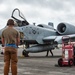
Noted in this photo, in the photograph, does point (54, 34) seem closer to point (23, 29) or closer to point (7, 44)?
point (23, 29)

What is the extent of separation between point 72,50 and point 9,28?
5.44 metres

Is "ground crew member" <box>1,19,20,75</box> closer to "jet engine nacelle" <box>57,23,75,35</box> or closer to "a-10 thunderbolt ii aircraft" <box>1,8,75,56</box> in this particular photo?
"a-10 thunderbolt ii aircraft" <box>1,8,75,56</box>

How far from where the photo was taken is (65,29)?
20844 millimetres

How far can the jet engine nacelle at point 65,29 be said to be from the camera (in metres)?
20.8

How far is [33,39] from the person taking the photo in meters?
19.6

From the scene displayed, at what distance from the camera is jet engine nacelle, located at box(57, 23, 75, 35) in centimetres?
2077

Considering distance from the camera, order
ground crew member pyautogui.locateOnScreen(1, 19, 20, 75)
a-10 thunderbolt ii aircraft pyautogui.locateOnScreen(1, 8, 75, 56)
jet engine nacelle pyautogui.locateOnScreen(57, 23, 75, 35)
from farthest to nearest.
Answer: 1. jet engine nacelle pyautogui.locateOnScreen(57, 23, 75, 35)
2. a-10 thunderbolt ii aircraft pyautogui.locateOnScreen(1, 8, 75, 56)
3. ground crew member pyautogui.locateOnScreen(1, 19, 20, 75)

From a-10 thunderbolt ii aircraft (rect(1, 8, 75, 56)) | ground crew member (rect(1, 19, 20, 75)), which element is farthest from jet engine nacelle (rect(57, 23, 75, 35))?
ground crew member (rect(1, 19, 20, 75))

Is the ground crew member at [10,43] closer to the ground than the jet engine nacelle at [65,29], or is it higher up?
closer to the ground

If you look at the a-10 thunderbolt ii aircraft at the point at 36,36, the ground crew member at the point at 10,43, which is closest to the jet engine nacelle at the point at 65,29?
the a-10 thunderbolt ii aircraft at the point at 36,36

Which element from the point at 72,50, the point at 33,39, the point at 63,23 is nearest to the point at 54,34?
the point at 63,23

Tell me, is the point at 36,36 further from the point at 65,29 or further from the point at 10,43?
the point at 10,43

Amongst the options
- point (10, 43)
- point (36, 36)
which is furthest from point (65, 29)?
point (10, 43)

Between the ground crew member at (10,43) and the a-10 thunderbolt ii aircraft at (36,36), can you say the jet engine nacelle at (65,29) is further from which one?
the ground crew member at (10,43)
